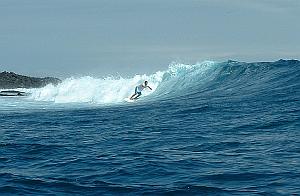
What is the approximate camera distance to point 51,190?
8391mm

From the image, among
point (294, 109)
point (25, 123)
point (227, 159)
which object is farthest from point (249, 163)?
point (25, 123)

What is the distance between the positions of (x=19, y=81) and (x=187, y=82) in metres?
29.1

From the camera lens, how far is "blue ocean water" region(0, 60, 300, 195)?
27.9ft

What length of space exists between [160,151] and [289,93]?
32.5ft

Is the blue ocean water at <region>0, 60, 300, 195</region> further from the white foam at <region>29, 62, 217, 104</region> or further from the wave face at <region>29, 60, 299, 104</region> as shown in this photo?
the white foam at <region>29, 62, 217, 104</region>

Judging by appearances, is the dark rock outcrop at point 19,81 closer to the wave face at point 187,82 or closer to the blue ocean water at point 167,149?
the wave face at point 187,82

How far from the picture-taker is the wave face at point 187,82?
2473 centimetres

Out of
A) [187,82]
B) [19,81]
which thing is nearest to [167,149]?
[187,82]

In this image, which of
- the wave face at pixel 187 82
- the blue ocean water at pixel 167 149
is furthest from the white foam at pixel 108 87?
the blue ocean water at pixel 167 149

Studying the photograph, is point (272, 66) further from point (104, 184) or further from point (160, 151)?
point (104, 184)

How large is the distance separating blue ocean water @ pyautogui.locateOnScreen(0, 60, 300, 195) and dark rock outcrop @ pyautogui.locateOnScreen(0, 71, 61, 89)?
3281 cm

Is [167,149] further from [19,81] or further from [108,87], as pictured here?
[19,81]

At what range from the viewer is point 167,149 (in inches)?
447

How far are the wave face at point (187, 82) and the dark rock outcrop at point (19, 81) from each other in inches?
565
